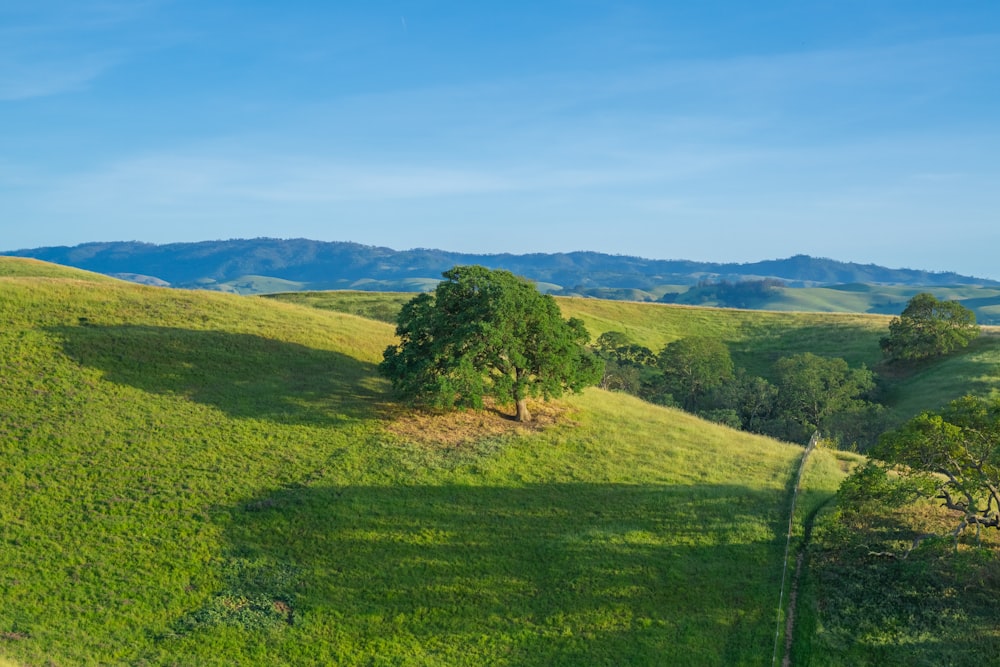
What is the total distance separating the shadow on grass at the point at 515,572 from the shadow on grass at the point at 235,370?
10.8 m

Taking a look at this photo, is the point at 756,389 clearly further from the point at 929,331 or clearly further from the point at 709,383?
the point at 929,331

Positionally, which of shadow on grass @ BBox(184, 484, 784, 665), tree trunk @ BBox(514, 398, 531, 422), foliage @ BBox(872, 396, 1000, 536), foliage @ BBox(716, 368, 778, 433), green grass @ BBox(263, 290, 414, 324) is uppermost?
green grass @ BBox(263, 290, 414, 324)

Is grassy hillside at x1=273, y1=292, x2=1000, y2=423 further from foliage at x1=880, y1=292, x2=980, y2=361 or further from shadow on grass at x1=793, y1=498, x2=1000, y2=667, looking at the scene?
shadow on grass at x1=793, y1=498, x2=1000, y2=667

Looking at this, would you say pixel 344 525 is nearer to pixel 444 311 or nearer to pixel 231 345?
pixel 444 311

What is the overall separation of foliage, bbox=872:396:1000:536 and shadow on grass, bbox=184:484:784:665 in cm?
802

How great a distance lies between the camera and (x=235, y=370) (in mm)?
50031

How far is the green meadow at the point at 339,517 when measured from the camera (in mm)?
27062

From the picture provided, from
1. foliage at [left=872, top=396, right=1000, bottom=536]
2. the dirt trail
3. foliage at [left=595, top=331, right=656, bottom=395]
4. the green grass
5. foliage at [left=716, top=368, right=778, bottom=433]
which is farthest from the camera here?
the green grass

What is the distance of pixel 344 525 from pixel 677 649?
55.3ft

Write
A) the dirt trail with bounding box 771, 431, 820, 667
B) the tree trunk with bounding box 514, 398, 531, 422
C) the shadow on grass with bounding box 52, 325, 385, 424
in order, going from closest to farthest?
the dirt trail with bounding box 771, 431, 820, 667
the shadow on grass with bounding box 52, 325, 385, 424
the tree trunk with bounding box 514, 398, 531, 422

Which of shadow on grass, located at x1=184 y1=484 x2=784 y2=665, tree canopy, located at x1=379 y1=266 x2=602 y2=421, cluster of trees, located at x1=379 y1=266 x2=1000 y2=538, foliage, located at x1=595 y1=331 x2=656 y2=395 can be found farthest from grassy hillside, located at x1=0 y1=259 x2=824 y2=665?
foliage, located at x1=595 y1=331 x2=656 y2=395

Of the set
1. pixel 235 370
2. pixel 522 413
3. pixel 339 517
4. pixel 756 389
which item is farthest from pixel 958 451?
pixel 756 389

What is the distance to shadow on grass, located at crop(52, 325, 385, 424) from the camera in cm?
4538

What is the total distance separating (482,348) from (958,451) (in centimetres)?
2748
